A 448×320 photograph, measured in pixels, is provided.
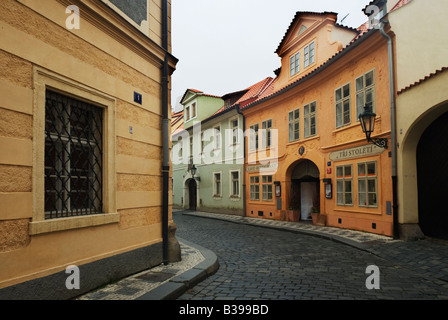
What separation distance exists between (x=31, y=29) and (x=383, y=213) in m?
10.4

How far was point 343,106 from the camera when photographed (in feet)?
42.6

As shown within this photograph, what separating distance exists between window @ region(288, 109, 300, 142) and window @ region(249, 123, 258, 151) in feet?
9.81

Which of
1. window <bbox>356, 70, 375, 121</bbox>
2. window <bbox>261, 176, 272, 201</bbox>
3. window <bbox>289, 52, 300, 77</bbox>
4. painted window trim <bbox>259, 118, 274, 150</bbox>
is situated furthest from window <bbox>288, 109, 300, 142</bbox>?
window <bbox>356, 70, 375, 121</bbox>

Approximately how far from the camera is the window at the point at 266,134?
18.1m

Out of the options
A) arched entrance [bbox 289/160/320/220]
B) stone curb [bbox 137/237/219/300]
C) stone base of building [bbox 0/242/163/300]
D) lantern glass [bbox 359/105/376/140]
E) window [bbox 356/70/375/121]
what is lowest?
stone curb [bbox 137/237/219/300]

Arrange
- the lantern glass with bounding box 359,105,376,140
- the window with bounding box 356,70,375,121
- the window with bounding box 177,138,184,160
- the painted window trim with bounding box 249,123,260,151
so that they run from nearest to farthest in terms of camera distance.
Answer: the lantern glass with bounding box 359,105,376,140
the window with bounding box 356,70,375,121
the painted window trim with bounding box 249,123,260,151
the window with bounding box 177,138,184,160

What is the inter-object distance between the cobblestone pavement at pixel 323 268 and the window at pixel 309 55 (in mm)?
7962

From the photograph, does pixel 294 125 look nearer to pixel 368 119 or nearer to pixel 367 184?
pixel 367 184

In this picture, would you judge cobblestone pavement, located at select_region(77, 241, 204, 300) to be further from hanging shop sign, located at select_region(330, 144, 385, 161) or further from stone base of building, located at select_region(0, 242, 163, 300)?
hanging shop sign, located at select_region(330, 144, 385, 161)

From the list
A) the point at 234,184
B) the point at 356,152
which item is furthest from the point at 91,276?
the point at 234,184

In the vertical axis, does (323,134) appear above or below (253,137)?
below

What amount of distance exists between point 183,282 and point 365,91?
9.45 meters

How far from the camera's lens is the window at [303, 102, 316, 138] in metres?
14.9
